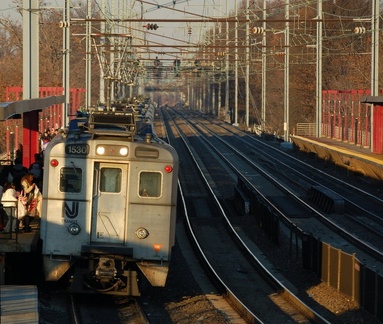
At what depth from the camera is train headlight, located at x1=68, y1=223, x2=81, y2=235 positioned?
13547mm

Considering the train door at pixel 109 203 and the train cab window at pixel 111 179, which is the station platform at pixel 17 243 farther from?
the train cab window at pixel 111 179

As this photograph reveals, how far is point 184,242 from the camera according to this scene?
68.0 ft

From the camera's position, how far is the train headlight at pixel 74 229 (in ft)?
44.4

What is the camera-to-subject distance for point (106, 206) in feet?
44.8

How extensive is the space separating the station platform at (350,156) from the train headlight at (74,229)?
59.5ft

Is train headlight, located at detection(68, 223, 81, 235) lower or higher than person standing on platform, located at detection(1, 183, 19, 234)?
lower

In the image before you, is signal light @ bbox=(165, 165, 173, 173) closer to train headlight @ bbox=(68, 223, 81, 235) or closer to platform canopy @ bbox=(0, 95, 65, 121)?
train headlight @ bbox=(68, 223, 81, 235)

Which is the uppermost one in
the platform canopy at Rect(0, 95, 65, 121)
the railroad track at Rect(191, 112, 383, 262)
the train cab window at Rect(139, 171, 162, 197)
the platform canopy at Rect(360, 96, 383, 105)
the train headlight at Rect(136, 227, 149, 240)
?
the platform canopy at Rect(360, 96, 383, 105)

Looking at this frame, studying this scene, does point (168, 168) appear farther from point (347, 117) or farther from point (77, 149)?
point (347, 117)

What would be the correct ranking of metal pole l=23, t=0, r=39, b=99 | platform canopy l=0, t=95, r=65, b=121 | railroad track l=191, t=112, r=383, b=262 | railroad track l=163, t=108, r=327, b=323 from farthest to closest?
1. metal pole l=23, t=0, r=39, b=99
2. railroad track l=191, t=112, r=383, b=262
3. platform canopy l=0, t=95, r=65, b=121
4. railroad track l=163, t=108, r=327, b=323

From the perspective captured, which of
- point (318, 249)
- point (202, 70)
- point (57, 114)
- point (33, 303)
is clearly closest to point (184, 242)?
point (318, 249)

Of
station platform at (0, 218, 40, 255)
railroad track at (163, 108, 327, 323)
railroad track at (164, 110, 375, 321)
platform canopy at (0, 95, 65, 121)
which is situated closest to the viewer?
station platform at (0, 218, 40, 255)

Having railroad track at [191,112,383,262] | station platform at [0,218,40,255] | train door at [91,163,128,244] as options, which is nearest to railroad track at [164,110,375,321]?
railroad track at [191,112,383,262]

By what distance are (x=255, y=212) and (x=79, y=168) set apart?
11034mm
